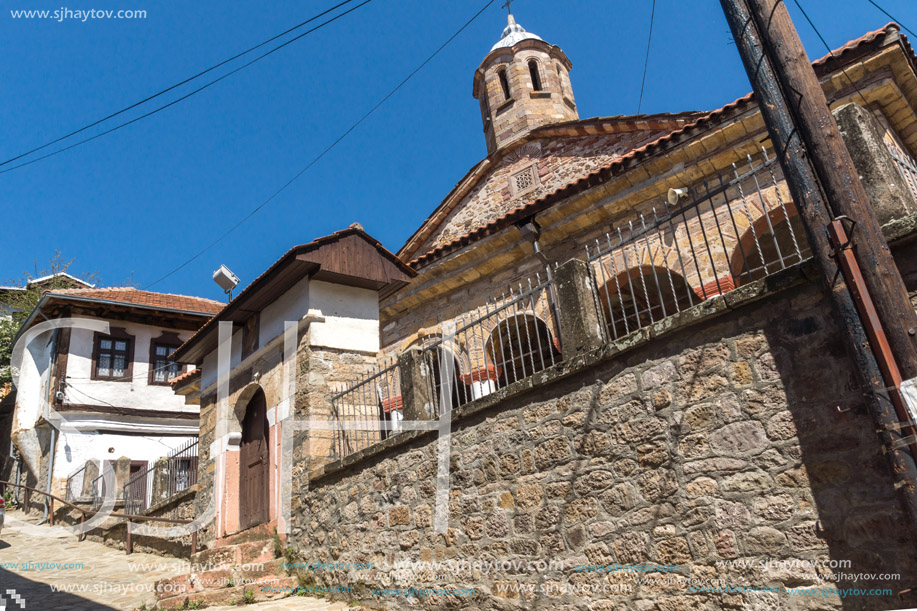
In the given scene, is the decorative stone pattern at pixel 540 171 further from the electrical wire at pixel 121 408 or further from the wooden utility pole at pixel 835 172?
the electrical wire at pixel 121 408

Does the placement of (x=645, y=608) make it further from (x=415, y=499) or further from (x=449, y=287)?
(x=449, y=287)

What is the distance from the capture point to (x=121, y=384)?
59.2 feet

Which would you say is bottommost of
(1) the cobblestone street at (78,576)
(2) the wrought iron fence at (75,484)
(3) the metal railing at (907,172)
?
(1) the cobblestone street at (78,576)

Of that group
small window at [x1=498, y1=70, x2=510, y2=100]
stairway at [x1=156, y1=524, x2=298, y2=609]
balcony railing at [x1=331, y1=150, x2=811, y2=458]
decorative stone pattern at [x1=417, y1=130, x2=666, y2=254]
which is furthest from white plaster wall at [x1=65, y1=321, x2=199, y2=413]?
stairway at [x1=156, y1=524, x2=298, y2=609]

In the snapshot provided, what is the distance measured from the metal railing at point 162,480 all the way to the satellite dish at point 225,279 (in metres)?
2.41

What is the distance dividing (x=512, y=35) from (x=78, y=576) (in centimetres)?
1410

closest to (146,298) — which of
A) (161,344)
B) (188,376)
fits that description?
(161,344)

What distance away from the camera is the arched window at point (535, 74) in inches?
588

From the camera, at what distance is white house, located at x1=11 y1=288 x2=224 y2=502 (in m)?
17.2

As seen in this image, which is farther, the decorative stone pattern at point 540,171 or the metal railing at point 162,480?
the decorative stone pattern at point 540,171

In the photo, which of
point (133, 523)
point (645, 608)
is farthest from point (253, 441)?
point (645, 608)

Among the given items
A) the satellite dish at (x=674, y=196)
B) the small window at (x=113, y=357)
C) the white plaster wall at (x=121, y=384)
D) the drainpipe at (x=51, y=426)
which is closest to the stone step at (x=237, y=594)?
the satellite dish at (x=674, y=196)

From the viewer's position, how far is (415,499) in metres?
5.61

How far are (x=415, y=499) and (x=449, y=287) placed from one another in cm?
552
